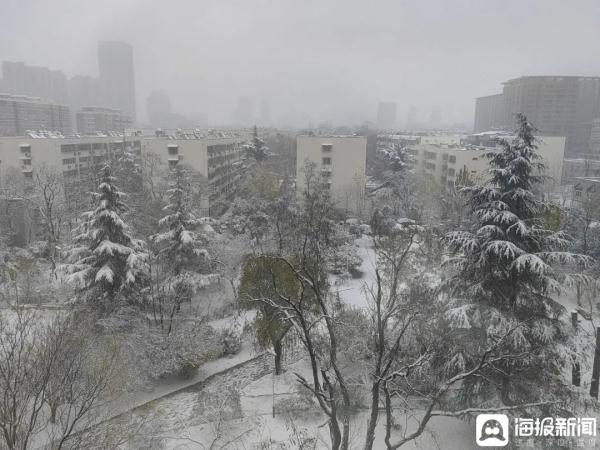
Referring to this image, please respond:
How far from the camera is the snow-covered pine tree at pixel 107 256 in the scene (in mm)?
16484

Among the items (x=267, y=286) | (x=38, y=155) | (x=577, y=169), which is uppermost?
(x=38, y=155)

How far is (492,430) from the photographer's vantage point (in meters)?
10.4

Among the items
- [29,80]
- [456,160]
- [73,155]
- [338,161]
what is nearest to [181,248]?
[338,161]

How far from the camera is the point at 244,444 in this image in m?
12.3

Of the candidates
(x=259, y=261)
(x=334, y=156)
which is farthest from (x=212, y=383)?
(x=334, y=156)

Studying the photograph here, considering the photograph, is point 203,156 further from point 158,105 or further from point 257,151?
point 158,105

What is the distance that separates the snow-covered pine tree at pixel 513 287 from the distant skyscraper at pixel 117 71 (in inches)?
6767

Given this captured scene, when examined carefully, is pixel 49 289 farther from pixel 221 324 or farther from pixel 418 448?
pixel 418 448

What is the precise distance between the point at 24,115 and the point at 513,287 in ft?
272

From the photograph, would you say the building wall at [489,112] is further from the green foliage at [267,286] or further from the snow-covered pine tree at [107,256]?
the snow-covered pine tree at [107,256]

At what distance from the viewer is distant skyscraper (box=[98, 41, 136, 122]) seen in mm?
167500

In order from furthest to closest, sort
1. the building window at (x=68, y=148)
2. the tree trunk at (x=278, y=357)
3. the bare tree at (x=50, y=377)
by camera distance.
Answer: the building window at (x=68, y=148)
the tree trunk at (x=278, y=357)
the bare tree at (x=50, y=377)

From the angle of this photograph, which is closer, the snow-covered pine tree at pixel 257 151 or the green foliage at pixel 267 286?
the green foliage at pixel 267 286

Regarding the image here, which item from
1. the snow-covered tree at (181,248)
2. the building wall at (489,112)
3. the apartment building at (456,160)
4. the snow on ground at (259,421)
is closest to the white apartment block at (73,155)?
the snow-covered tree at (181,248)
